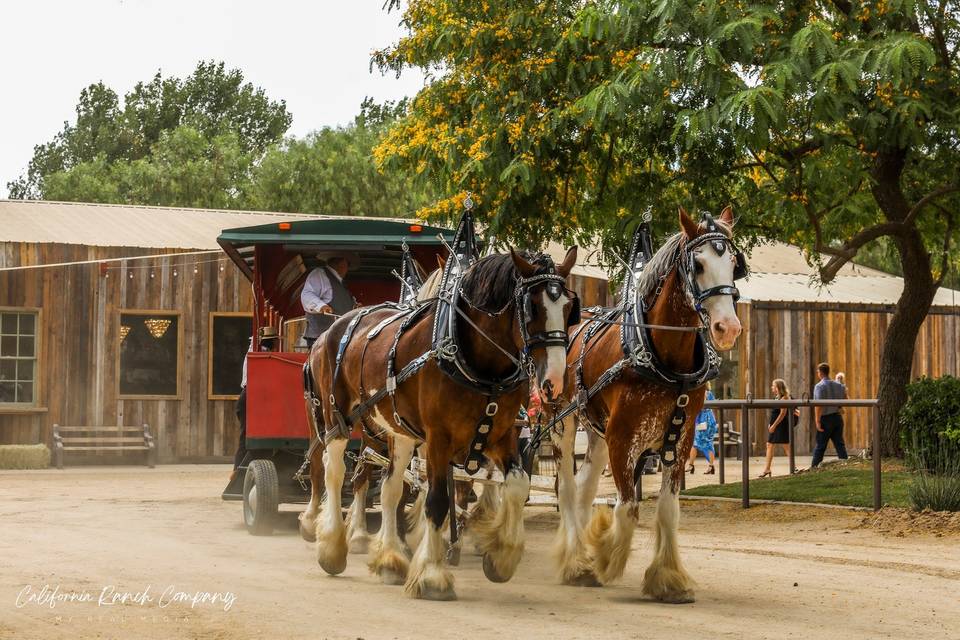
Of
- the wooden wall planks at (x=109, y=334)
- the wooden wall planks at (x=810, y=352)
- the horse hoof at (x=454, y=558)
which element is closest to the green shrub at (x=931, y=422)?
the horse hoof at (x=454, y=558)

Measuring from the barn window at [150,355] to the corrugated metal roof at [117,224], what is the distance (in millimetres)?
1344

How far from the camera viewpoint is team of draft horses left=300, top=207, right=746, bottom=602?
779 centimetres

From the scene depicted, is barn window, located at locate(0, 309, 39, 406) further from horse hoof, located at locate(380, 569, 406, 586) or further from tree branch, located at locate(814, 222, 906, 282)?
horse hoof, located at locate(380, 569, 406, 586)

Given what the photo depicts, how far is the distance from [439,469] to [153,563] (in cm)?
270

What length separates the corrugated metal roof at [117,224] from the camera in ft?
78.7

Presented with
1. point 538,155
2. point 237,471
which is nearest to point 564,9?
point 538,155

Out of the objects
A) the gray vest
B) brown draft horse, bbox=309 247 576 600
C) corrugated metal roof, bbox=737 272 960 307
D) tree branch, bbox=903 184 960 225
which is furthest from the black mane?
corrugated metal roof, bbox=737 272 960 307

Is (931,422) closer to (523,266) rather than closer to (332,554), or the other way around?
(332,554)

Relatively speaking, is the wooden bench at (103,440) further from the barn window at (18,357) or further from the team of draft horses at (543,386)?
the team of draft horses at (543,386)

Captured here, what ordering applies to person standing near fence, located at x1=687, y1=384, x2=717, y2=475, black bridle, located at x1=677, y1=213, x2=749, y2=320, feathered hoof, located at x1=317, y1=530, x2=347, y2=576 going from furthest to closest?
1. person standing near fence, located at x1=687, y1=384, x2=717, y2=475
2. feathered hoof, located at x1=317, y1=530, x2=347, y2=576
3. black bridle, located at x1=677, y1=213, x2=749, y2=320

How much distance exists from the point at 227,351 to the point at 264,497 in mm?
13384

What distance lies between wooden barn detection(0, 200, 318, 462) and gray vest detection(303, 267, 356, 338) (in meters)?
11.0

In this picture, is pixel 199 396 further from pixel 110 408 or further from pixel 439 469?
pixel 439 469

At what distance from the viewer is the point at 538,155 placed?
1383 cm
